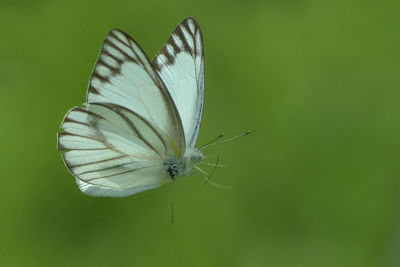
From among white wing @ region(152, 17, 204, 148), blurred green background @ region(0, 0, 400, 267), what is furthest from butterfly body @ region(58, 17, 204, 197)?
blurred green background @ region(0, 0, 400, 267)

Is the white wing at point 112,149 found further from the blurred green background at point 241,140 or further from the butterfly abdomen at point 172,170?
the blurred green background at point 241,140

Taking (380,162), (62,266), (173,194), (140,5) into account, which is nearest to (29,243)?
(62,266)

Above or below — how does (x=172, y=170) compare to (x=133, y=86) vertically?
below

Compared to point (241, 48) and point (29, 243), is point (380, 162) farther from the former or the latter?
point (29, 243)

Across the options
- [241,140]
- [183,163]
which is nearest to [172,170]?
[183,163]

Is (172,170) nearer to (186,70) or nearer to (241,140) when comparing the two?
(186,70)

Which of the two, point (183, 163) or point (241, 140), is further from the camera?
point (241, 140)

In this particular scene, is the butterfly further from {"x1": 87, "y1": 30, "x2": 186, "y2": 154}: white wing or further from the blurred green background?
the blurred green background
